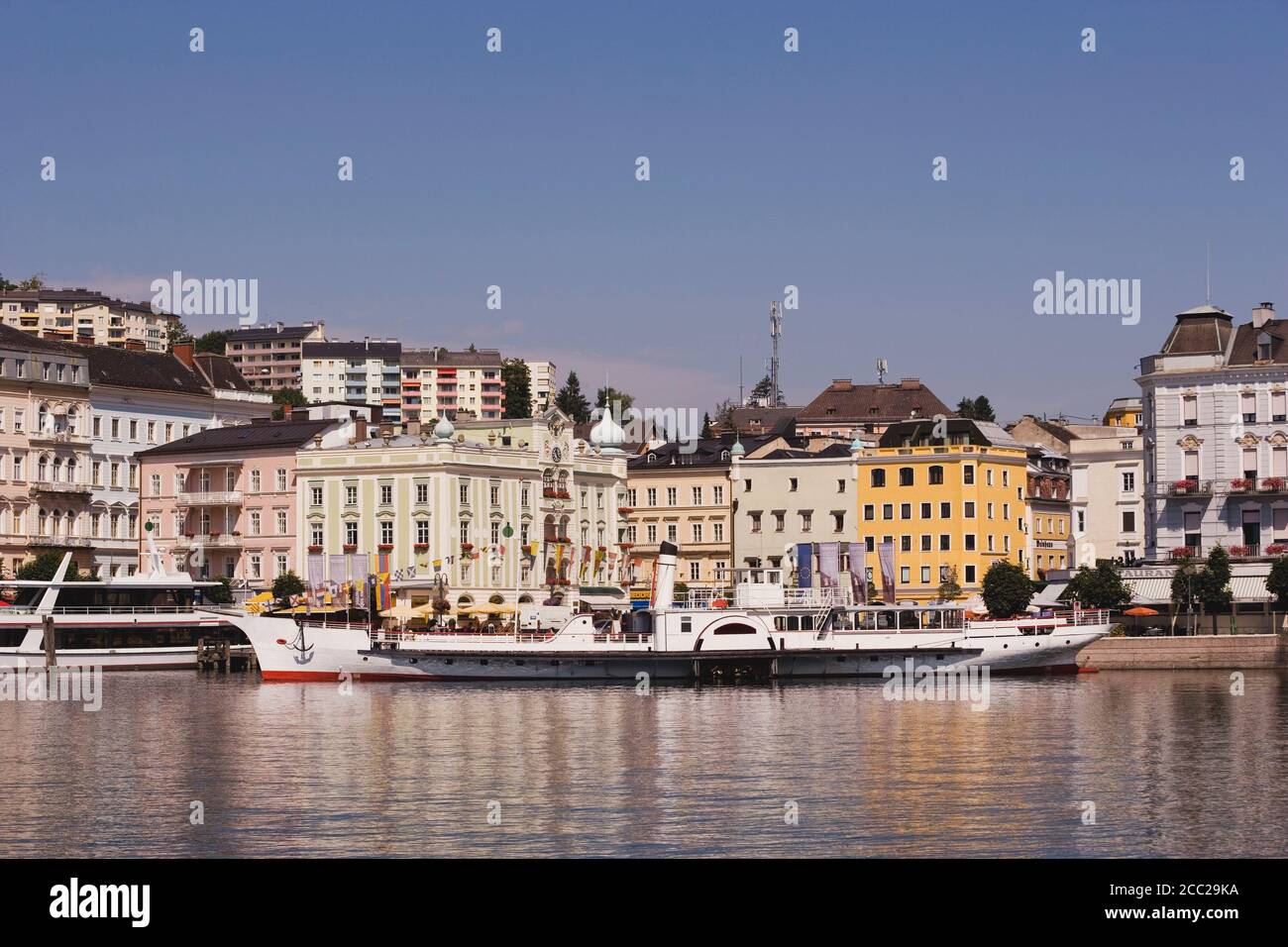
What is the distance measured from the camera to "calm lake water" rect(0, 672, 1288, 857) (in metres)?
36.9

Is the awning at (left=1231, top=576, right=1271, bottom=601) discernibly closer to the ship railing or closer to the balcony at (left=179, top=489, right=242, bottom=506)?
the ship railing

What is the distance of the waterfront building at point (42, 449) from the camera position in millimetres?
144000

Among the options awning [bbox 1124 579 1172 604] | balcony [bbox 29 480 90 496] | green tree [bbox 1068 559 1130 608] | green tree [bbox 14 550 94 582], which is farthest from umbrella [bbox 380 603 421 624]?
awning [bbox 1124 579 1172 604]

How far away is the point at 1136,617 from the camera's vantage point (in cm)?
11719

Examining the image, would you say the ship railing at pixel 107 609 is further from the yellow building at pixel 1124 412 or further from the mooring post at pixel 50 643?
the yellow building at pixel 1124 412

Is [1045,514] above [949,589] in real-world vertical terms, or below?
above

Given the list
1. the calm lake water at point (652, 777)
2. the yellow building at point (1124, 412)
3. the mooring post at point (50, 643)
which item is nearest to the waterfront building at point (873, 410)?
the yellow building at point (1124, 412)

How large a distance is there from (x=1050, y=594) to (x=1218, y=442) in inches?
Answer: 665

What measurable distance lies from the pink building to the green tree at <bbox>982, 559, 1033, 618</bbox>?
152 feet

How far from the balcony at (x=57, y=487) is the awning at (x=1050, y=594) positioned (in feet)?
224

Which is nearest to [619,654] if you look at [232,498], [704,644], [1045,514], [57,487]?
[704,644]

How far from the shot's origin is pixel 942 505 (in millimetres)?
149375

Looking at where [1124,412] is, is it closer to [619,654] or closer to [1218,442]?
[1218,442]
